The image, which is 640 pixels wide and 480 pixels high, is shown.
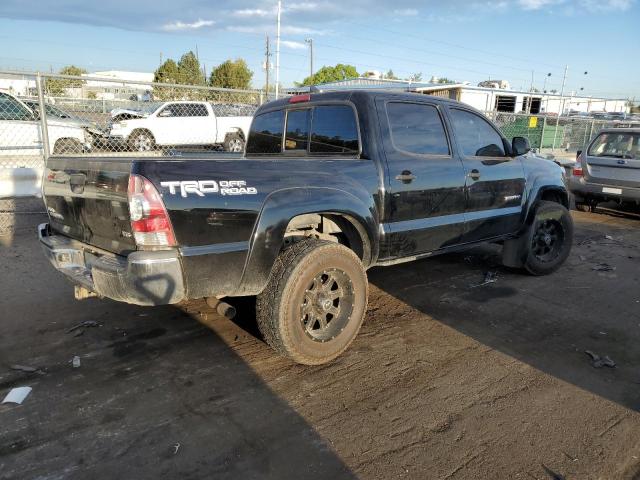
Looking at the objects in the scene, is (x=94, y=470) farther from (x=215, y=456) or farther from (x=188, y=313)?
(x=188, y=313)

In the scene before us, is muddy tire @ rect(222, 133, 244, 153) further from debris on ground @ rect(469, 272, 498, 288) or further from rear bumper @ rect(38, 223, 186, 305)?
rear bumper @ rect(38, 223, 186, 305)

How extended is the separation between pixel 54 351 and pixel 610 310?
5031 mm

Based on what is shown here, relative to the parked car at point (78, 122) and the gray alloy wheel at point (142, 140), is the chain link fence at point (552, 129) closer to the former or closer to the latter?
the gray alloy wheel at point (142, 140)

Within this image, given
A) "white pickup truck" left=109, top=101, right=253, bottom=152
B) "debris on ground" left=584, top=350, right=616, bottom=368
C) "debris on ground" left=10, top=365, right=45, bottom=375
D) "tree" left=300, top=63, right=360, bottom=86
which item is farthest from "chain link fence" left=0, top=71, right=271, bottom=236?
"tree" left=300, top=63, right=360, bottom=86

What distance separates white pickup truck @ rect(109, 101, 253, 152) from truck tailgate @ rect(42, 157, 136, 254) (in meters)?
11.1

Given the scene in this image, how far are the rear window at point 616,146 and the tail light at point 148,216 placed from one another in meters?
9.26

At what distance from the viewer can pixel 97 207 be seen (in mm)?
3318

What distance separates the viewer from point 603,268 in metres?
6.36

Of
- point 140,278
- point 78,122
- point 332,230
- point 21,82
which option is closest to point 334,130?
point 332,230

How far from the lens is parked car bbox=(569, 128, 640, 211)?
29.7 ft

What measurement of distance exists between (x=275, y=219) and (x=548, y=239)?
4.04 meters

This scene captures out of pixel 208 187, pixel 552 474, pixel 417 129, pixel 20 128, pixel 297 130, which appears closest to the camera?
pixel 552 474

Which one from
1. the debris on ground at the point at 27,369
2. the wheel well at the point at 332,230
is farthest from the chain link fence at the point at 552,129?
the debris on ground at the point at 27,369

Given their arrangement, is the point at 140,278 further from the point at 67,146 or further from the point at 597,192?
the point at 597,192
